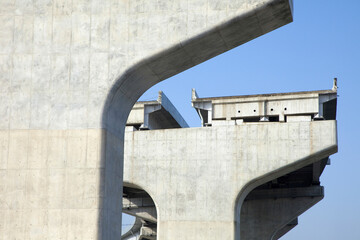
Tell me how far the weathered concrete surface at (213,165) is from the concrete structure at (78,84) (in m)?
15.6

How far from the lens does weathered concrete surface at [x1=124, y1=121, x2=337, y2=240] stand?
1157 inches

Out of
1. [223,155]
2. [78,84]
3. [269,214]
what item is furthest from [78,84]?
[269,214]

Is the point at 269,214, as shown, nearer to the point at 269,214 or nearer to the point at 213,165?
the point at 269,214

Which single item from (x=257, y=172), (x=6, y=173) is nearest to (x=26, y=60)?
(x=6, y=173)

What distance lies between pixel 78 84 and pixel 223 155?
1743cm

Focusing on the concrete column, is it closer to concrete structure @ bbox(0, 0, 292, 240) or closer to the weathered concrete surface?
the weathered concrete surface

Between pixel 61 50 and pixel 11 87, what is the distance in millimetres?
1386

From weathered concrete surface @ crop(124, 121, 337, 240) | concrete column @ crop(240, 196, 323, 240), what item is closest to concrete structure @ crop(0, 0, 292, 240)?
weathered concrete surface @ crop(124, 121, 337, 240)

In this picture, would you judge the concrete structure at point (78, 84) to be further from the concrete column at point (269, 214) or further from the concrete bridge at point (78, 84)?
the concrete column at point (269, 214)

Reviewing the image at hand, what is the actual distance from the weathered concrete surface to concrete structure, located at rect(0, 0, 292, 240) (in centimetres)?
1564

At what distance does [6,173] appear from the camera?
13.8 m

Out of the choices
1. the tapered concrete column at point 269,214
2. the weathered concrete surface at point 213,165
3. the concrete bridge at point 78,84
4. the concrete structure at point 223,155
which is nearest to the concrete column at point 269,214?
the tapered concrete column at point 269,214

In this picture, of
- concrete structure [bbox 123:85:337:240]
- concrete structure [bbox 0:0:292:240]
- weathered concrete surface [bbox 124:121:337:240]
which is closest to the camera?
concrete structure [bbox 0:0:292:240]

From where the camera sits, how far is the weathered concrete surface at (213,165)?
29391 millimetres
